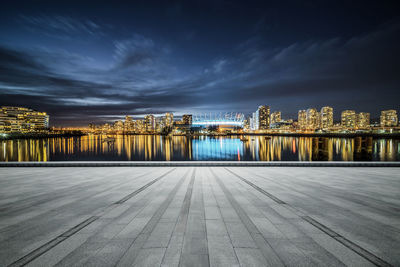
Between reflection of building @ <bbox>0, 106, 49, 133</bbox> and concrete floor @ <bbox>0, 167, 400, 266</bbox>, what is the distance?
815 feet

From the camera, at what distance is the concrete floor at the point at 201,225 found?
3.51 m

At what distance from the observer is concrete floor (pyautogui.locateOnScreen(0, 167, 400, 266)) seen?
3.51 meters

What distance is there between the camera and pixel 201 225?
15.6 ft

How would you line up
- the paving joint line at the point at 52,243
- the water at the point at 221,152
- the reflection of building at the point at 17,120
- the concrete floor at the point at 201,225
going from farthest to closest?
the reflection of building at the point at 17,120, the water at the point at 221,152, the concrete floor at the point at 201,225, the paving joint line at the point at 52,243

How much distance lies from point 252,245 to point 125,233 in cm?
321

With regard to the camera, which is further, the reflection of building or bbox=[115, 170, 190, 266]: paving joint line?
the reflection of building

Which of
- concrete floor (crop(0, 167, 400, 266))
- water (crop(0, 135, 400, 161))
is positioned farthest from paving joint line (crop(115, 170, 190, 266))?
water (crop(0, 135, 400, 161))

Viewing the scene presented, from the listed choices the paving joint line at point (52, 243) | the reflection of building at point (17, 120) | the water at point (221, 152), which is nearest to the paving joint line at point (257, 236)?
the paving joint line at point (52, 243)

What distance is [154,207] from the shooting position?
5918mm

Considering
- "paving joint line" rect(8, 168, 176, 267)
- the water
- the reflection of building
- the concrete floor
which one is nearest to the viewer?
"paving joint line" rect(8, 168, 176, 267)

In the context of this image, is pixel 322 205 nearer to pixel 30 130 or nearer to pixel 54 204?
pixel 54 204

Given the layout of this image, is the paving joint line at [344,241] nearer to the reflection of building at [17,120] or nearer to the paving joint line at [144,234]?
the paving joint line at [144,234]

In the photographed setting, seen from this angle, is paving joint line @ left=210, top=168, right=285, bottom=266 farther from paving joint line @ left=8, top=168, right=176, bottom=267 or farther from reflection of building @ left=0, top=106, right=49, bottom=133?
reflection of building @ left=0, top=106, right=49, bottom=133

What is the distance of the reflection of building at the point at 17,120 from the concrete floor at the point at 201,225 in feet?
815
